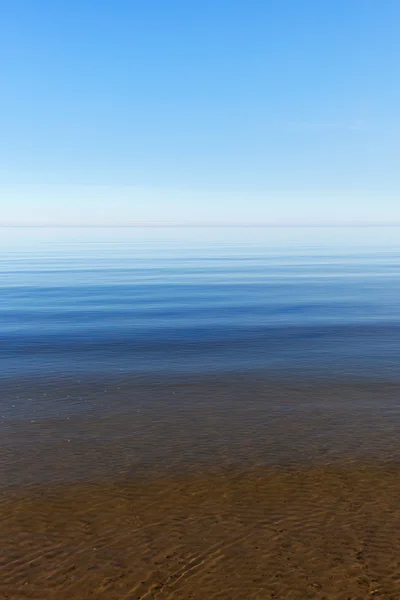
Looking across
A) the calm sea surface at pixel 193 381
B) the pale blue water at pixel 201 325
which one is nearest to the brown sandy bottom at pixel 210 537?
the calm sea surface at pixel 193 381

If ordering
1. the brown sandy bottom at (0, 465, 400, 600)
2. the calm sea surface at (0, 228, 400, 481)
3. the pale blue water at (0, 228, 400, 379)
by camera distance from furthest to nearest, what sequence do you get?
the pale blue water at (0, 228, 400, 379) < the calm sea surface at (0, 228, 400, 481) < the brown sandy bottom at (0, 465, 400, 600)

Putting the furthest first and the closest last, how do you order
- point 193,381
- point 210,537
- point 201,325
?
point 201,325 < point 193,381 < point 210,537

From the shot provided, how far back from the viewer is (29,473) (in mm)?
10297

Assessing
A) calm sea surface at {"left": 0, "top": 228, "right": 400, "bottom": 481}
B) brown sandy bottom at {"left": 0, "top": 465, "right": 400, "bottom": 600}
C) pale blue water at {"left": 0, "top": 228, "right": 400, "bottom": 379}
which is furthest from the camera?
pale blue water at {"left": 0, "top": 228, "right": 400, "bottom": 379}

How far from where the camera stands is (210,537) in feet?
26.6

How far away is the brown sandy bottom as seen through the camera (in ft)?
23.1

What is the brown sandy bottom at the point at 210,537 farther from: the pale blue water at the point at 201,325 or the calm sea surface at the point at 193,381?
the pale blue water at the point at 201,325

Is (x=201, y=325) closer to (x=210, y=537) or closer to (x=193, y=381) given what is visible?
(x=193, y=381)

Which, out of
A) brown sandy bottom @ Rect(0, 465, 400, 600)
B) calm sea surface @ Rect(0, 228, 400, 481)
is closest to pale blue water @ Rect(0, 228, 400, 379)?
calm sea surface @ Rect(0, 228, 400, 481)

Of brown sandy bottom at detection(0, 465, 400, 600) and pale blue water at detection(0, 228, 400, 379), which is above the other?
pale blue water at detection(0, 228, 400, 379)

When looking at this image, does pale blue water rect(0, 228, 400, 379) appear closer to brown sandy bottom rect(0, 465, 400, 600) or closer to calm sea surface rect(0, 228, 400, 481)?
calm sea surface rect(0, 228, 400, 481)

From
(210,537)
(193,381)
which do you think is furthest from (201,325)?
(210,537)

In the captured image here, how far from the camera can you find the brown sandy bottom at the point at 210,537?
705 centimetres

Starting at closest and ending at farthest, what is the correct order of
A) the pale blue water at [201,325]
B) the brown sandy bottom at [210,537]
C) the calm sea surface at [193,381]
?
the brown sandy bottom at [210,537] < the calm sea surface at [193,381] < the pale blue water at [201,325]
